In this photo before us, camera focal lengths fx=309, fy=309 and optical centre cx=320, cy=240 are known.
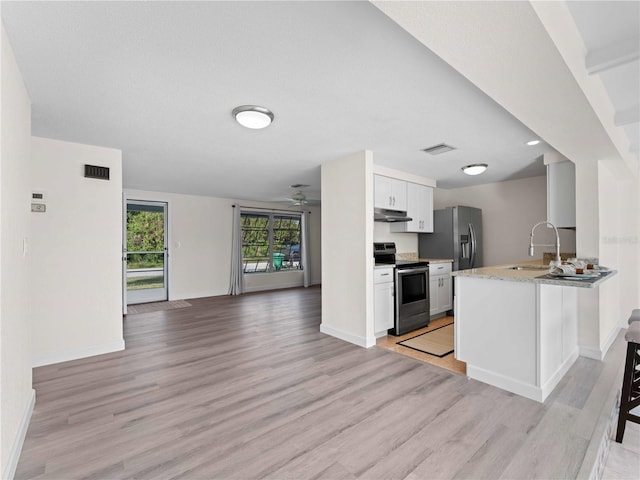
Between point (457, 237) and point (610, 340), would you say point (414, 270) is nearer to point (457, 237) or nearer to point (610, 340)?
point (457, 237)

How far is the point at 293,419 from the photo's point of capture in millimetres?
2143

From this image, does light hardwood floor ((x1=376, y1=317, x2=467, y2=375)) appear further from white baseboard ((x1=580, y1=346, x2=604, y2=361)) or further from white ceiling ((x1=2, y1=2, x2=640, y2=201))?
white ceiling ((x1=2, y1=2, x2=640, y2=201))

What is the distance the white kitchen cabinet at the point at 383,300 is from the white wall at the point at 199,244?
15.0ft

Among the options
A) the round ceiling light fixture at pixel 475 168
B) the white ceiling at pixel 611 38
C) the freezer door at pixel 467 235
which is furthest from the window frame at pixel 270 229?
the white ceiling at pixel 611 38

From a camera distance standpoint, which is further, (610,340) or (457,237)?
(457,237)

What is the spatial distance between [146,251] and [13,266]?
496 centimetres

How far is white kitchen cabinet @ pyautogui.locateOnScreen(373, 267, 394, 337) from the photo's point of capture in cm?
378

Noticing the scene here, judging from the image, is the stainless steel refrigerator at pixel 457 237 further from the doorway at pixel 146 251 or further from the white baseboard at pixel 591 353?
the doorway at pixel 146 251

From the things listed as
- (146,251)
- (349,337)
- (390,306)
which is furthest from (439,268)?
(146,251)

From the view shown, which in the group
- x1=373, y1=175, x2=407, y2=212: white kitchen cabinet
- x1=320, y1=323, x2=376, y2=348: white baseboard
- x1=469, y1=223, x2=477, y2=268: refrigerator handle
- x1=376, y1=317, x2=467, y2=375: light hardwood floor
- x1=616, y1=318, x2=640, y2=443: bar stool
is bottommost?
x1=376, y1=317, x2=467, y2=375: light hardwood floor

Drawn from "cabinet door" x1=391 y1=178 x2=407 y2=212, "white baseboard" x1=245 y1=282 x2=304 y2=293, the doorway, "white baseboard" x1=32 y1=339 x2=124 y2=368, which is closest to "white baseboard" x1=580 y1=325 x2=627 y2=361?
"cabinet door" x1=391 y1=178 x2=407 y2=212

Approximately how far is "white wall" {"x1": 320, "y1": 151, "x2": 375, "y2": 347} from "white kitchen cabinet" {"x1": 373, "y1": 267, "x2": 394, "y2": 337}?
12 cm

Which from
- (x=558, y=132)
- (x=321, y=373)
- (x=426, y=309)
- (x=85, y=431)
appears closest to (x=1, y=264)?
(x=85, y=431)

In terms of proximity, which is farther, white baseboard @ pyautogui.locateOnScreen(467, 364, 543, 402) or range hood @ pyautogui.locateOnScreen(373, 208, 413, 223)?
range hood @ pyautogui.locateOnScreen(373, 208, 413, 223)
